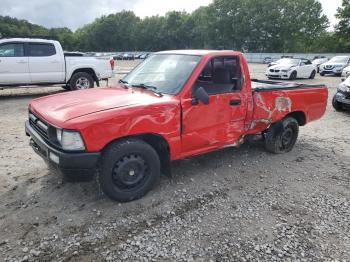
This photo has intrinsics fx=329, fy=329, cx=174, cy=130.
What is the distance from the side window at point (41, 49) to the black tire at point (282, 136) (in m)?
8.13

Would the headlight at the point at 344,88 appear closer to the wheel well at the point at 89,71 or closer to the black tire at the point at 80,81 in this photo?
the wheel well at the point at 89,71

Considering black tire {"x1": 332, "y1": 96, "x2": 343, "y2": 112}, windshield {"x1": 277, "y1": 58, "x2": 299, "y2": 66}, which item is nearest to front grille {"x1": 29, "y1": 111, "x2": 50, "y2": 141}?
black tire {"x1": 332, "y1": 96, "x2": 343, "y2": 112}

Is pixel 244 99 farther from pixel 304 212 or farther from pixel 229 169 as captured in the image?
pixel 304 212

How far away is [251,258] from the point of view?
10.0ft

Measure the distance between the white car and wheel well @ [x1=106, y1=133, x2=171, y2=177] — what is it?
16.5m

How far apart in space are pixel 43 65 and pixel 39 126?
24.6 feet

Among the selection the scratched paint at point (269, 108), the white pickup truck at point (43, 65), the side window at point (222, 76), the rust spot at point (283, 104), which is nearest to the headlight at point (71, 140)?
the side window at point (222, 76)

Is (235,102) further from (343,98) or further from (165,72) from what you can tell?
(343,98)

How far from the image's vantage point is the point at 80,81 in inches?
454

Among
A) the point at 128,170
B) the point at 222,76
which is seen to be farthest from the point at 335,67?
the point at 128,170

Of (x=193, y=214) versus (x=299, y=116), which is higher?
(x=299, y=116)

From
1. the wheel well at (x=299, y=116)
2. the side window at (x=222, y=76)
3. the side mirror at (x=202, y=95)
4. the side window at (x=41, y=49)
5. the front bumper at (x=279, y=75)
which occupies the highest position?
the side window at (x=41, y=49)

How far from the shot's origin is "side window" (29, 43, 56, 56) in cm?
1052

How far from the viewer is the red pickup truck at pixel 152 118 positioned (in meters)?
3.47
